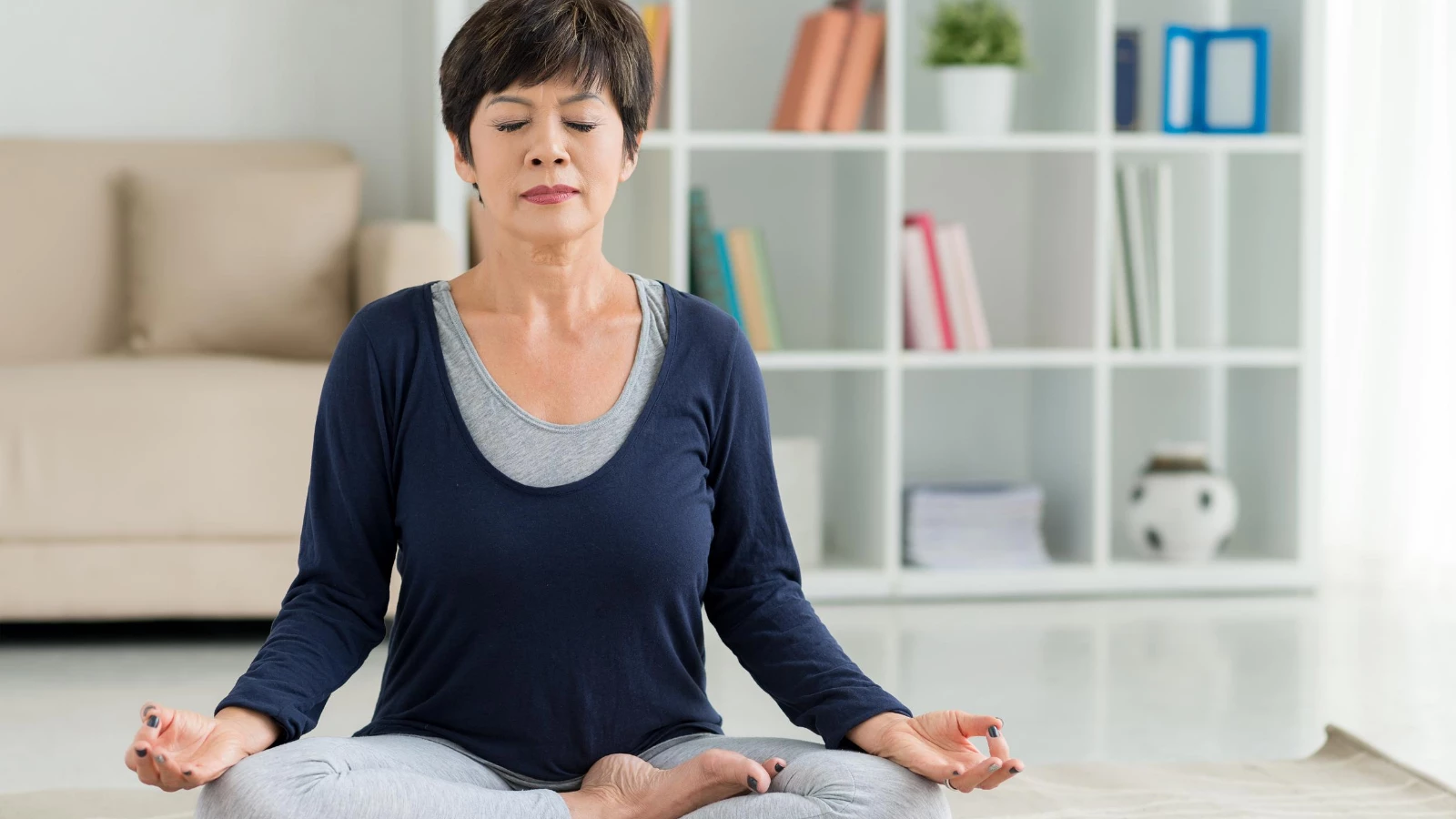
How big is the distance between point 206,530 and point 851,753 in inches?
61.1

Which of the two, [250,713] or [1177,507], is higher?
[250,713]

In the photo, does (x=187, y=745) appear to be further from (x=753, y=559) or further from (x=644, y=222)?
(x=644, y=222)

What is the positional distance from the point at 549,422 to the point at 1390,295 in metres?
2.53

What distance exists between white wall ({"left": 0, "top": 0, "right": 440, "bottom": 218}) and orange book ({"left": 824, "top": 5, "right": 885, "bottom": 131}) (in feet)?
2.75

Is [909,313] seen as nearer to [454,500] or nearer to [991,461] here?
[991,461]

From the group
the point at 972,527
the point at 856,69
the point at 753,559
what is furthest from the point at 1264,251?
the point at 753,559

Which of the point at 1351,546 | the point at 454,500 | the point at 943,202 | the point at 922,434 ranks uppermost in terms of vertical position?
the point at 943,202

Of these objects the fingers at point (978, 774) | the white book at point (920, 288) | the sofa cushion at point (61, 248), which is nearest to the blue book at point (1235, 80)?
the white book at point (920, 288)

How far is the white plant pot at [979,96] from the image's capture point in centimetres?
293

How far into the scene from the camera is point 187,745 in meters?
0.98

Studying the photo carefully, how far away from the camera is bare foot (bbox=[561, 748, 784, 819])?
41.2 inches

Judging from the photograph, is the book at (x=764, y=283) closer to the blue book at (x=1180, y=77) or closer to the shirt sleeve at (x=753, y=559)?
the blue book at (x=1180, y=77)

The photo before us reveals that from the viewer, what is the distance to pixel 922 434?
11.1 ft

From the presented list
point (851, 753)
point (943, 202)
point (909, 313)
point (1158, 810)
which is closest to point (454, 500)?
point (851, 753)
